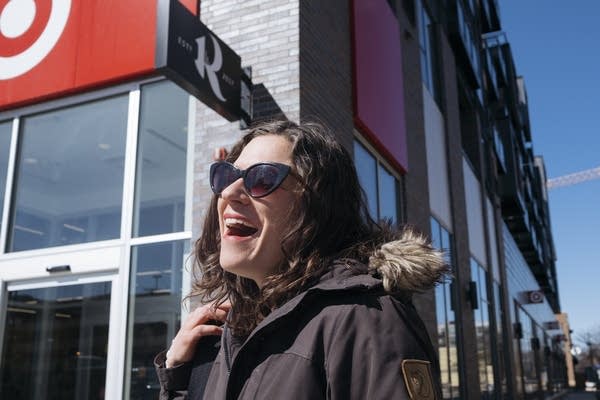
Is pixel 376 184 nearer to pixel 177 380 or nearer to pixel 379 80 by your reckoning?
pixel 379 80

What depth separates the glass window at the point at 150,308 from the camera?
18.3ft

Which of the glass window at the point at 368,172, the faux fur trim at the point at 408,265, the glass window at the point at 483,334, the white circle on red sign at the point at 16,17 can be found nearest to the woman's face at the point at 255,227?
the faux fur trim at the point at 408,265

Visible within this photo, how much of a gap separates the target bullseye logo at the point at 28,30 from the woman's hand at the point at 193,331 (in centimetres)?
588

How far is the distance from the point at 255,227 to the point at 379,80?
23.2 ft

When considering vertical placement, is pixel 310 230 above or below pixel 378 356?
above

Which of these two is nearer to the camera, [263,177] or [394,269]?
[394,269]

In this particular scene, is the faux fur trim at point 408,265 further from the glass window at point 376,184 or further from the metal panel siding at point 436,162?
the metal panel siding at point 436,162

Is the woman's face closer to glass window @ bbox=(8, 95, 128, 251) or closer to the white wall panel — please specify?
glass window @ bbox=(8, 95, 128, 251)

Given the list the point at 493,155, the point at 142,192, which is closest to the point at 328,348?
the point at 142,192

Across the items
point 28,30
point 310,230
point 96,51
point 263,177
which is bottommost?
point 310,230

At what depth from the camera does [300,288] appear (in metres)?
1.55

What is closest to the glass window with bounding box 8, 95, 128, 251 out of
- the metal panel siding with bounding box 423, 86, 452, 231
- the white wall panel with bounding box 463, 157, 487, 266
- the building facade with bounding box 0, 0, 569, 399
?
the building facade with bounding box 0, 0, 569, 399

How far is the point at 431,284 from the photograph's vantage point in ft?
4.80

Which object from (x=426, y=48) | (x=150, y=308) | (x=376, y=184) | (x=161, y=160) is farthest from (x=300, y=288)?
(x=426, y=48)
